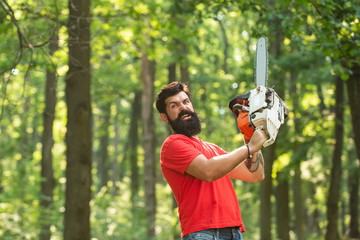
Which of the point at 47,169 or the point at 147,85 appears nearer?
the point at 47,169

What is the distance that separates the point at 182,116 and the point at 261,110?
0.61 m

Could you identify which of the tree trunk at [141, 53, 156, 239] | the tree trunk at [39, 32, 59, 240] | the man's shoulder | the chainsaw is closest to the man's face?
the man's shoulder

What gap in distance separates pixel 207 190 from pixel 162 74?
58.1ft

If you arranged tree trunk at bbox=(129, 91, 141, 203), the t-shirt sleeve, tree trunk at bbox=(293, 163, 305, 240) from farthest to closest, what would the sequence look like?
tree trunk at bbox=(129, 91, 141, 203)
tree trunk at bbox=(293, 163, 305, 240)
the t-shirt sleeve

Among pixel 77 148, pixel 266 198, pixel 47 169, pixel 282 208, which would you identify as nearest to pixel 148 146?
pixel 47 169

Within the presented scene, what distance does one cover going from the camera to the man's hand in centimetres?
278

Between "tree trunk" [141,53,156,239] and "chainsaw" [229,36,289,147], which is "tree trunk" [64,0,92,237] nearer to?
"chainsaw" [229,36,289,147]

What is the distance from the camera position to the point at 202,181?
2.95 meters

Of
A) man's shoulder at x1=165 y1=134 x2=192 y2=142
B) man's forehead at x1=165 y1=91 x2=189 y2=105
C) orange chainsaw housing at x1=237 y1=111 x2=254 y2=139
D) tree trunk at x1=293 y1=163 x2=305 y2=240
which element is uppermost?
man's forehead at x1=165 y1=91 x2=189 y2=105

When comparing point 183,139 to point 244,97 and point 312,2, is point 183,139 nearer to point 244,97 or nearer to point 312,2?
point 244,97

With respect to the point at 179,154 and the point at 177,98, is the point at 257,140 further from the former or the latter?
the point at 177,98

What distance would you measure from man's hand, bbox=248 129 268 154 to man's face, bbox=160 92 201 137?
525mm

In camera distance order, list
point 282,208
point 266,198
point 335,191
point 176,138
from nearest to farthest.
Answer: point 176,138 → point 335,191 → point 266,198 → point 282,208

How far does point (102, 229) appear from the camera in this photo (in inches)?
500
